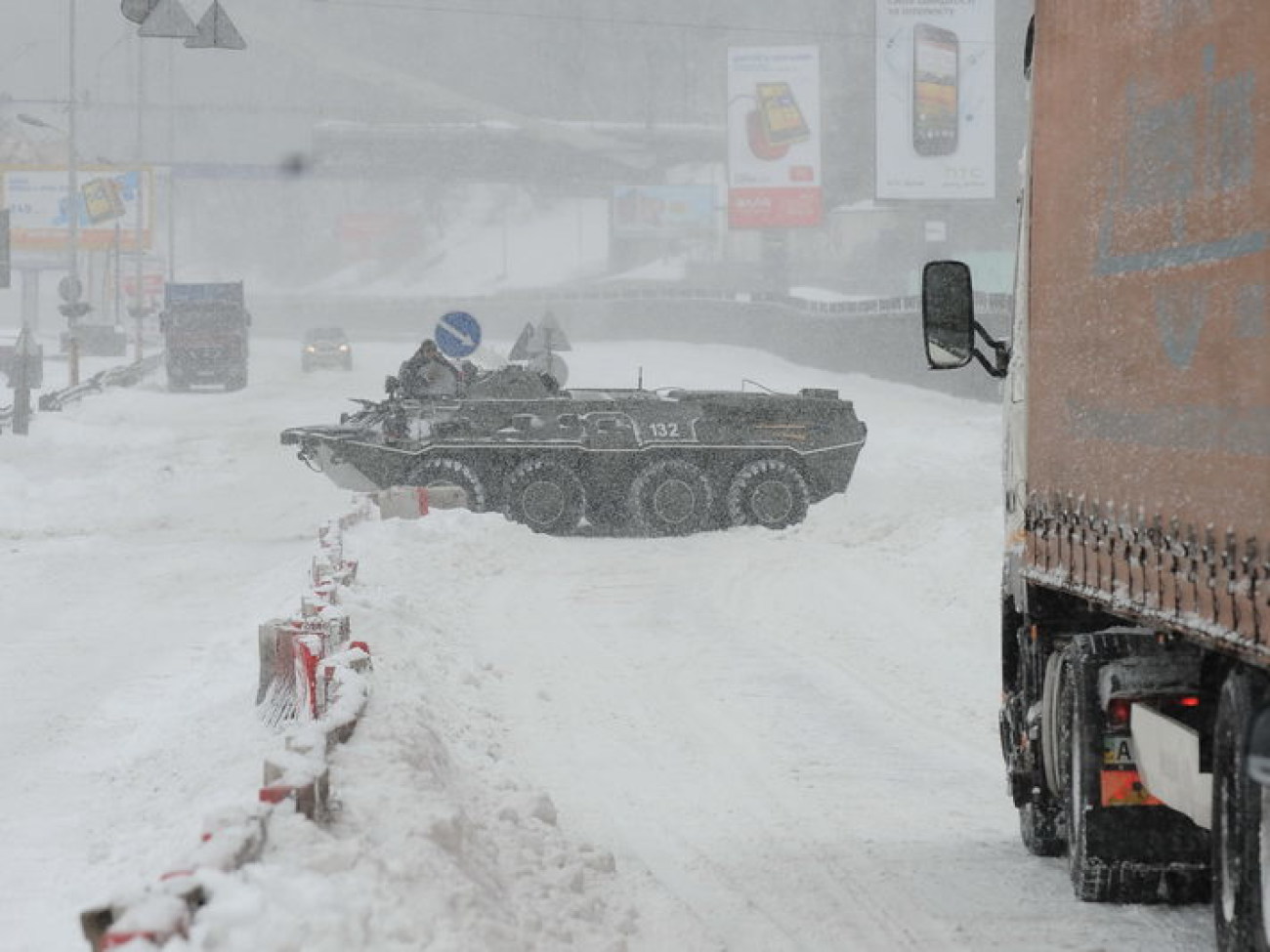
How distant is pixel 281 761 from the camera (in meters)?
5.62

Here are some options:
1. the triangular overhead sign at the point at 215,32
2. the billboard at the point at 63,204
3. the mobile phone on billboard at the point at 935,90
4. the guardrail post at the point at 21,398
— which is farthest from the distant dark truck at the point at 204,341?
the triangular overhead sign at the point at 215,32

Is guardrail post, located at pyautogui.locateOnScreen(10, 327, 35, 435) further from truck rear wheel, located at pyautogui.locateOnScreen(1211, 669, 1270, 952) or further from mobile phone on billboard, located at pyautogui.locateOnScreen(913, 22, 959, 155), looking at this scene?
truck rear wheel, located at pyautogui.locateOnScreen(1211, 669, 1270, 952)

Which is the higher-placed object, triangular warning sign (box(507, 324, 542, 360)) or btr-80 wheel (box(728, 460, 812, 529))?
triangular warning sign (box(507, 324, 542, 360))

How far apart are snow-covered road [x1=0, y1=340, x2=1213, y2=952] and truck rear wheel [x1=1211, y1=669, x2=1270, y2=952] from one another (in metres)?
1.03

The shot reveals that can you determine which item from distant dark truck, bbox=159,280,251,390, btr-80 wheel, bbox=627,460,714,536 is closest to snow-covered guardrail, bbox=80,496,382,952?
btr-80 wheel, bbox=627,460,714,536

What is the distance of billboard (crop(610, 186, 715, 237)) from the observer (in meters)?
97.2

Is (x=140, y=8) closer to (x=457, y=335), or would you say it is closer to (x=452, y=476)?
(x=452, y=476)

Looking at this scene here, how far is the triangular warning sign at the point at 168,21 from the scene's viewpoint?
49.2 feet

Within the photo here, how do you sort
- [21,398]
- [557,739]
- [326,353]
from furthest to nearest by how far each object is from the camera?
[326,353] → [21,398] → [557,739]

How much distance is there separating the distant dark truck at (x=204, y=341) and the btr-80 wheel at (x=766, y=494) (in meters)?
31.1

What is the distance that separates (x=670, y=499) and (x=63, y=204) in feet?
160

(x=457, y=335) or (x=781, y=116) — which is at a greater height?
(x=781, y=116)

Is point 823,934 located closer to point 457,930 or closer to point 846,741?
point 457,930

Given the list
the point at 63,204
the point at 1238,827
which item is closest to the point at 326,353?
the point at 63,204
